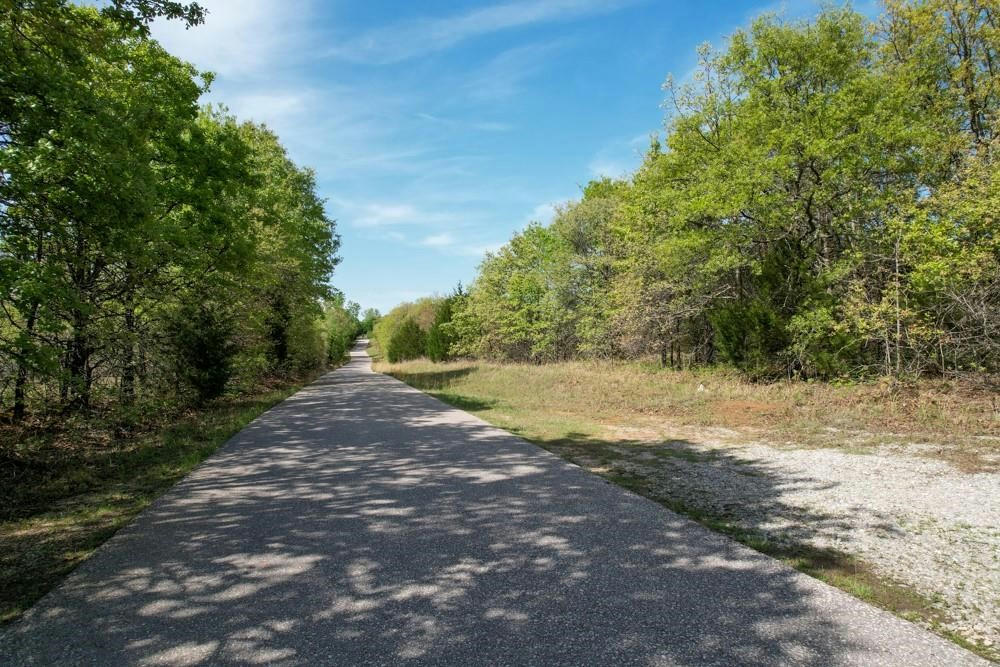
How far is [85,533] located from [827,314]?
15.6 metres

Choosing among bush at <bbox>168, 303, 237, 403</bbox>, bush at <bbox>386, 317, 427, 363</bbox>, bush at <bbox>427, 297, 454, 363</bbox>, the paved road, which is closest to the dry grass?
the paved road

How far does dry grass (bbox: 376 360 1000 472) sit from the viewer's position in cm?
862

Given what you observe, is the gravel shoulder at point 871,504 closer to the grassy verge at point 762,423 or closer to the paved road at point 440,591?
the grassy verge at point 762,423

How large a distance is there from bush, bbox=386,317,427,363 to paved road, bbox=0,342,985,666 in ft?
142

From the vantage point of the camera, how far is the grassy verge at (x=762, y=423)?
3.96 m

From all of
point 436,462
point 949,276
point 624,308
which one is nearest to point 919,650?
point 436,462

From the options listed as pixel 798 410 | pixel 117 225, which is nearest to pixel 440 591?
pixel 117 225

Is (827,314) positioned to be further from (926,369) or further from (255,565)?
(255,565)

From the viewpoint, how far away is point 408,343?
5000cm

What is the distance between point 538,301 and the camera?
35406mm

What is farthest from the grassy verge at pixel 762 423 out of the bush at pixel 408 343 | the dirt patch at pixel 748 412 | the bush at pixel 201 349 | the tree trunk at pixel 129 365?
the bush at pixel 408 343

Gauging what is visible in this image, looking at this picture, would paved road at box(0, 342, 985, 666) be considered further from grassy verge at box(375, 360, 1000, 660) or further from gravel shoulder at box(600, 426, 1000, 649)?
gravel shoulder at box(600, 426, 1000, 649)

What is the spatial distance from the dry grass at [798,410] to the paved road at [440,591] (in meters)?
5.15

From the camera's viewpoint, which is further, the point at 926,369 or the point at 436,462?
the point at 926,369
